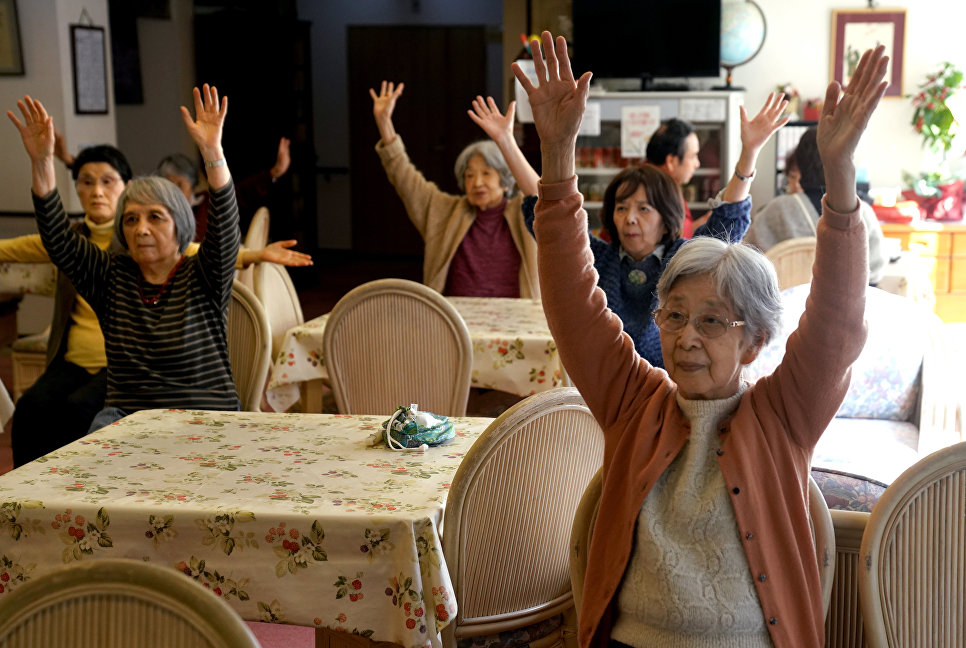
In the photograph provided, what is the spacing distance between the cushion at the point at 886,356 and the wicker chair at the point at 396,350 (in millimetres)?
860

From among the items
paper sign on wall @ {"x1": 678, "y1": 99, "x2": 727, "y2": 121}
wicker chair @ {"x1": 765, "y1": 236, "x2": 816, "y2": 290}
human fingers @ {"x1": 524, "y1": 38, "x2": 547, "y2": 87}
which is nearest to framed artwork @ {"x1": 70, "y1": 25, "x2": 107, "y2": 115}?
paper sign on wall @ {"x1": 678, "y1": 99, "x2": 727, "y2": 121}

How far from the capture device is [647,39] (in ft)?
20.5

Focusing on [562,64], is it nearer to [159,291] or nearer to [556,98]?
[556,98]

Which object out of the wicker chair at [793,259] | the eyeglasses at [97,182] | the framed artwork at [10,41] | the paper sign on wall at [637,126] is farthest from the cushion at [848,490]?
the framed artwork at [10,41]

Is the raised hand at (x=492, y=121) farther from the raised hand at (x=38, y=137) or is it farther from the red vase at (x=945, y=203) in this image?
the red vase at (x=945, y=203)

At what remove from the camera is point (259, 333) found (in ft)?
9.64

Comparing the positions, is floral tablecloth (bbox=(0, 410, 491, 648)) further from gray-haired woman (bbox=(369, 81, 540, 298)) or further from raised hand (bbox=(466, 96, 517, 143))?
gray-haired woman (bbox=(369, 81, 540, 298))

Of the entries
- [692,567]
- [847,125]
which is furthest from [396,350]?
[847,125]

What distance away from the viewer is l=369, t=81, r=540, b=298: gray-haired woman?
404 cm

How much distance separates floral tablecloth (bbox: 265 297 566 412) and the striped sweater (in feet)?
1.56

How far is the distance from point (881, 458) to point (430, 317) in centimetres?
124

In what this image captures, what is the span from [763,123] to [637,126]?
12.1 ft

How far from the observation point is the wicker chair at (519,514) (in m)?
1.81

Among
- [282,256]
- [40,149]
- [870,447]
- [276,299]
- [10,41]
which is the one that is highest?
[10,41]
